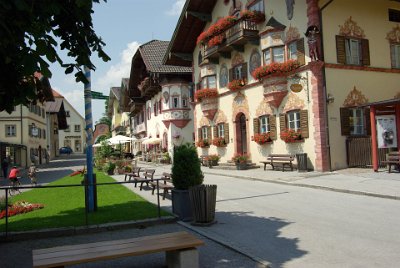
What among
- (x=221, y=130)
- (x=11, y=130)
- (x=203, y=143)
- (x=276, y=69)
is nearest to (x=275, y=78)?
(x=276, y=69)

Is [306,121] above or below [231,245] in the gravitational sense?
above

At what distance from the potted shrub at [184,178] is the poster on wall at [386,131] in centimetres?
1012

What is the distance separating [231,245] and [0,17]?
4.78 meters

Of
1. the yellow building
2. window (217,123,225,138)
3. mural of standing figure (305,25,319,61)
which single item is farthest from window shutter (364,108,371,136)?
window (217,123,225,138)

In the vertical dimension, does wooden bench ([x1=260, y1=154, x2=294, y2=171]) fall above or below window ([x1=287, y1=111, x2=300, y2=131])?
below

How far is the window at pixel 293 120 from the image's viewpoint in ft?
65.9

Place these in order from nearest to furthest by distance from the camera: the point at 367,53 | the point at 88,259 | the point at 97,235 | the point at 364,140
Answer: 1. the point at 88,259
2. the point at 97,235
3. the point at 364,140
4. the point at 367,53

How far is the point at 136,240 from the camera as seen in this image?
223 inches

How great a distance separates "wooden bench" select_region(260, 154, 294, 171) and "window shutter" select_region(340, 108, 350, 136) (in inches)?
107

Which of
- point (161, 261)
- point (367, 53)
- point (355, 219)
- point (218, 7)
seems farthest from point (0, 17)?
point (218, 7)

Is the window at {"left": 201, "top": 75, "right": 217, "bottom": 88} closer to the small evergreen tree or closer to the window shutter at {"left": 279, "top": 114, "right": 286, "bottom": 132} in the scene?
the window shutter at {"left": 279, "top": 114, "right": 286, "bottom": 132}

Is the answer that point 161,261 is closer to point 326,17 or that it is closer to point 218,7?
point 326,17

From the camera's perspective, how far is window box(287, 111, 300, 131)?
20.1 metres

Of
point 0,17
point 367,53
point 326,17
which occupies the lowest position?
point 0,17
